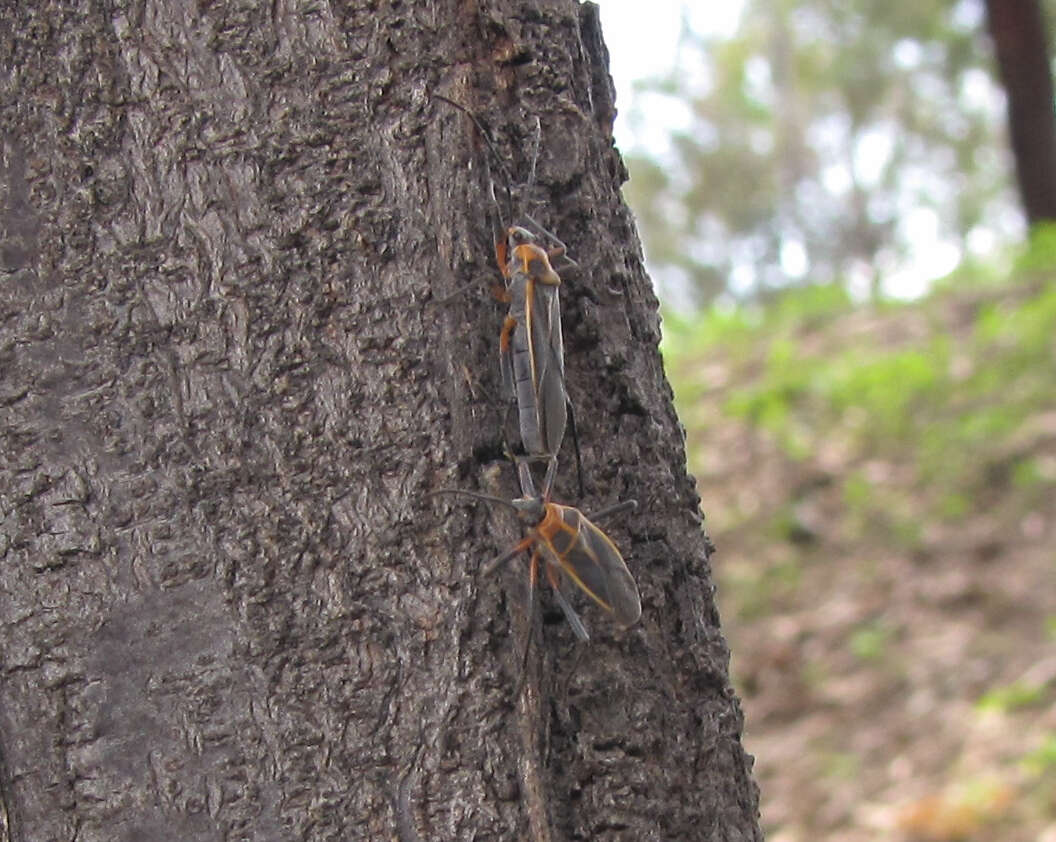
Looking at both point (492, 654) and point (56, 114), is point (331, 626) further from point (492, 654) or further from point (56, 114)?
point (56, 114)

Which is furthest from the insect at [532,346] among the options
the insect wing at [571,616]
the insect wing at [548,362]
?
the insect wing at [571,616]

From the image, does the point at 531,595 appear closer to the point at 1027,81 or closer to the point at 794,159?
the point at 1027,81

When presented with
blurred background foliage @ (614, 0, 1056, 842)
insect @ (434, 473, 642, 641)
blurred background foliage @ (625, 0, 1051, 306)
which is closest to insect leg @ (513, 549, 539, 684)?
insect @ (434, 473, 642, 641)

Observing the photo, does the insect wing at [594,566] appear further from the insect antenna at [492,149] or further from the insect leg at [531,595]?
the insect antenna at [492,149]

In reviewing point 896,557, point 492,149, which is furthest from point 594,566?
point 896,557

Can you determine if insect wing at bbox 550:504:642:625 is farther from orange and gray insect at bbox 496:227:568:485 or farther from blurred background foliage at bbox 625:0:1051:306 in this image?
blurred background foliage at bbox 625:0:1051:306

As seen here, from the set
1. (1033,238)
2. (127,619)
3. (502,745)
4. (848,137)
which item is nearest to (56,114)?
(127,619)

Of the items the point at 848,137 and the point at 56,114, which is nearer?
the point at 56,114
